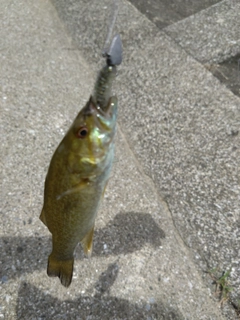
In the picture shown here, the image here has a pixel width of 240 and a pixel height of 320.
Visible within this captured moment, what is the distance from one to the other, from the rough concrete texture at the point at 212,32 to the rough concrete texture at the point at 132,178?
0.18 metres

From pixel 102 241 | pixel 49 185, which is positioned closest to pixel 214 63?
pixel 102 241

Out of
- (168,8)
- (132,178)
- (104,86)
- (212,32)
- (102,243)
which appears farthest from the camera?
(168,8)

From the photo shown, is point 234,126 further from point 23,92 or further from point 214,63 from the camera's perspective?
point 23,92

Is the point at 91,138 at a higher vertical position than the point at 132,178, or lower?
higher

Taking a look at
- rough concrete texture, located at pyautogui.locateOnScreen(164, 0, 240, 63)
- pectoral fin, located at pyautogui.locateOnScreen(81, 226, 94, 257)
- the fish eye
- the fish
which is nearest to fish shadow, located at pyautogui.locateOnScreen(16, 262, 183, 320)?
pectoral fin, located at pyautogui.locateOnScreen(81, 226, 94, 257)

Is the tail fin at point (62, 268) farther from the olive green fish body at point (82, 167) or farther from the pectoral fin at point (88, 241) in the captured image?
the olive green fish body at point (82, 167)

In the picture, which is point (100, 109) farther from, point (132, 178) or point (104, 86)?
point (132, 178)

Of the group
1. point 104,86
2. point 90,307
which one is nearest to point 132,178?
point 90,307

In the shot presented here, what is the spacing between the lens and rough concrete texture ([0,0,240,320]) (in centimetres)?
271

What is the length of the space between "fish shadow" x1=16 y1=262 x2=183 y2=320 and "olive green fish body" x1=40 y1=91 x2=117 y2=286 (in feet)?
3.34

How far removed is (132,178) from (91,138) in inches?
79.7

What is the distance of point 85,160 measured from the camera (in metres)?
1.61

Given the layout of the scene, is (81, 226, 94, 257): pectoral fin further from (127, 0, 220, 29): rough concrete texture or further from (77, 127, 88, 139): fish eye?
(127, 0, 220, 29): rough concrete texture

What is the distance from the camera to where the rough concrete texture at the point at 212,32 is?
178 inches
